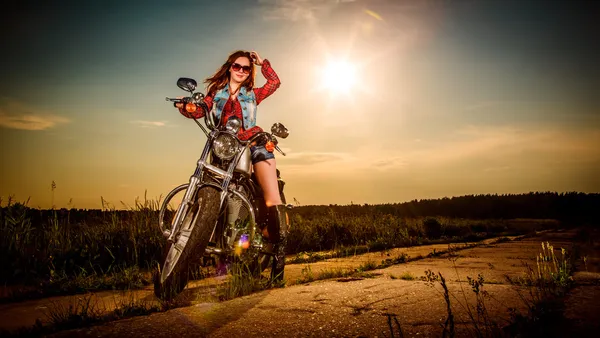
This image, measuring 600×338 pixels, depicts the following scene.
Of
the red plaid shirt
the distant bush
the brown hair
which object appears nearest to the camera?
the red plaid shirt

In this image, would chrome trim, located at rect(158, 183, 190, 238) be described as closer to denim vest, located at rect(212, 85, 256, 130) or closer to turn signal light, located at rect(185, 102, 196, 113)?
turn signal light, located at rect(185, 102, 196, 113)

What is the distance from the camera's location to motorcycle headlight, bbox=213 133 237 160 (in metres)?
3.23

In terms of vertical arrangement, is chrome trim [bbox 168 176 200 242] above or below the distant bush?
above

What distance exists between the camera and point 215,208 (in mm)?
3035

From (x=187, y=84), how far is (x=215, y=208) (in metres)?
1.04

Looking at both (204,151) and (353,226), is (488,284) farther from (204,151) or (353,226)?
(353,226)

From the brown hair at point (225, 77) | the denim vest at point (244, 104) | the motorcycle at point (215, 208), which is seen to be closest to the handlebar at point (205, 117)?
the motorcycle at point (215, 208)

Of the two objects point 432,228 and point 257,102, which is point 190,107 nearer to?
point 257,102

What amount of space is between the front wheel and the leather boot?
0.75 meters

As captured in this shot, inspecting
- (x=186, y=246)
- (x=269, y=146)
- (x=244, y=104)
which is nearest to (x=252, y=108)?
(x=244, y=104)

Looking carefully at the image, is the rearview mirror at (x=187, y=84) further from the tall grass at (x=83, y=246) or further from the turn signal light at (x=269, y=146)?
the tall grass at (x=83, y=246)

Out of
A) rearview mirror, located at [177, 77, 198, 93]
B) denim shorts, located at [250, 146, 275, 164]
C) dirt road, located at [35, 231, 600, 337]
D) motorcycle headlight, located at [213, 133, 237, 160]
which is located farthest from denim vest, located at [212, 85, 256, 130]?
dirt road, located at [35, 231, 600, 337]

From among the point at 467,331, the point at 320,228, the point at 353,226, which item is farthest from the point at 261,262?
the point at 353,226

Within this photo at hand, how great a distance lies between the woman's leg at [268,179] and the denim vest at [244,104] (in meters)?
0.43
